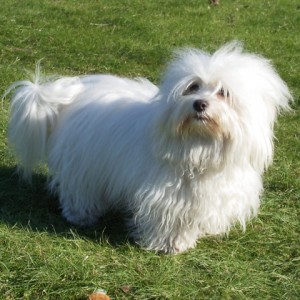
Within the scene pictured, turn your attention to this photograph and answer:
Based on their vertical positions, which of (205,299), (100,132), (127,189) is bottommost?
(205,299)

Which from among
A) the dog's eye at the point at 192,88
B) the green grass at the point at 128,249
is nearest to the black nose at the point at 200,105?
the dog's eye at the point at 192,88

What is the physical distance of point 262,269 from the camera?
388 cm

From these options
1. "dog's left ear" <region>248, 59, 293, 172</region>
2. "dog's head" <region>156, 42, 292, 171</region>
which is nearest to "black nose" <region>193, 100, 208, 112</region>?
"dog's head" <region>156, 42, 292, 171</region>

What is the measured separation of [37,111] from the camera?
4.19 meters

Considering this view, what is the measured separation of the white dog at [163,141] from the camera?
3416 millimetres

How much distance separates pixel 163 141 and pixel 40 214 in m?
1.25

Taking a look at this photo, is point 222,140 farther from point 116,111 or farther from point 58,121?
point 58,121

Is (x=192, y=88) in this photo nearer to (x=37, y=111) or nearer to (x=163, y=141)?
(x=163, y=141)

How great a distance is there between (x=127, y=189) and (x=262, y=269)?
924 millimetres

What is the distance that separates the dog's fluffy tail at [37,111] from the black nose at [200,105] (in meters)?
1.21

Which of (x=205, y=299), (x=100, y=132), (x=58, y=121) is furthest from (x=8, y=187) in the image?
(x=205, y=299)

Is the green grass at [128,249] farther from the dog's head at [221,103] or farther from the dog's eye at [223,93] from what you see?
the dog's eye at [223,93]

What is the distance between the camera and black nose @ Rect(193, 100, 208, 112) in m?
3.28

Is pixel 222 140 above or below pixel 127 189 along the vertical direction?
above
